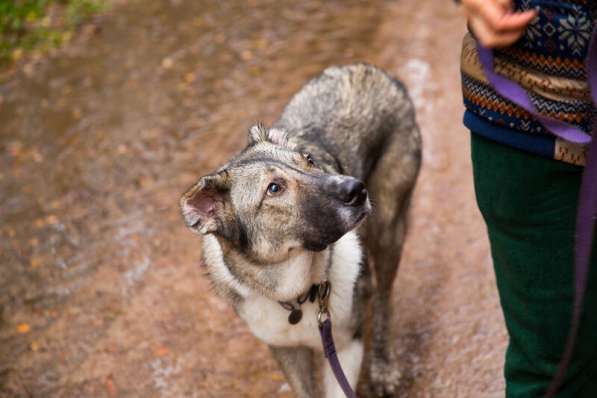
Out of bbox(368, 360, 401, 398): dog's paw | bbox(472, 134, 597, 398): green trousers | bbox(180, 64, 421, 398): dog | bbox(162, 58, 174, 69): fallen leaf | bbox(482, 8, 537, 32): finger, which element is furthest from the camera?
bbox(162, 58, 174, 69): fallen leaf

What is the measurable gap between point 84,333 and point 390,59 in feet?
13.9

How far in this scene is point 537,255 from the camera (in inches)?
81.3

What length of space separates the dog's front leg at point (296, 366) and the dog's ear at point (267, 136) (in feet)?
3.22

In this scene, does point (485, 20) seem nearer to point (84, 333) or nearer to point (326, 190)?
point (326, 190)

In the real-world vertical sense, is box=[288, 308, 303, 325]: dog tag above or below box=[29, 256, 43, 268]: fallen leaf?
above

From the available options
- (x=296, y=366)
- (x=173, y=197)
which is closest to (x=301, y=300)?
(x=296, y=366)

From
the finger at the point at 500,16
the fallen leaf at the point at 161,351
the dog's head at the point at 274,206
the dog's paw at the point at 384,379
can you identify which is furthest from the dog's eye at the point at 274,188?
the fallen leaf at the point at 161,351

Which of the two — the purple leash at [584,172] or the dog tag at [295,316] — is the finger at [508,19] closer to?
the purple leash at [584,172]

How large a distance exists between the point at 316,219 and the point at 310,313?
51 cm

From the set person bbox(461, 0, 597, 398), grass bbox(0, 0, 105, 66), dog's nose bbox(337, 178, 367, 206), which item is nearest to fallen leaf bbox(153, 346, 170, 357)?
dog's nose bbox(337, 178, 367, 206)

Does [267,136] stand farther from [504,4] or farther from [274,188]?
[504,4]

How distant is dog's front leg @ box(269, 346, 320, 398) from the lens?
3.27 metres

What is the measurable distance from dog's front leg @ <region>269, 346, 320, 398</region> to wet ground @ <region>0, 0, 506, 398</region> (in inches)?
27.4

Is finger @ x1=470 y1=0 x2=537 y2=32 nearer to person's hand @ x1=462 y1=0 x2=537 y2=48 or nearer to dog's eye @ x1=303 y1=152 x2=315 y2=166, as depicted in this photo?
person's hand @ x1=462 y1=0 x2=537 y2=48
